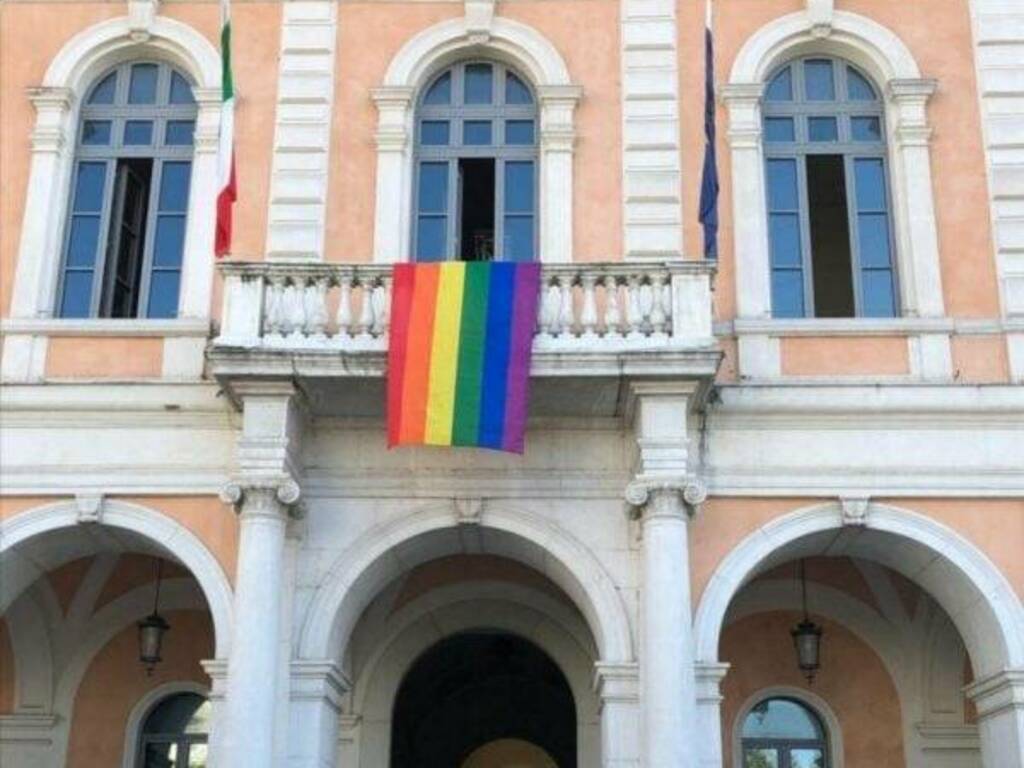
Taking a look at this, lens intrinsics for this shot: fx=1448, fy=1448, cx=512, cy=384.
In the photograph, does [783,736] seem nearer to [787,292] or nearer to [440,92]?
[787,292]

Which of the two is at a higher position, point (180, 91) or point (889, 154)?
point (180, 91)

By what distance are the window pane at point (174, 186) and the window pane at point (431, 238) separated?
242cm

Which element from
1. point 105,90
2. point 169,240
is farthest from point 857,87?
point 105,90

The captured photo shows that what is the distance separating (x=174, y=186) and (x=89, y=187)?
0.86 m

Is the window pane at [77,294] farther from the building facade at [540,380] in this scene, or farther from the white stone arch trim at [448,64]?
the white stone arch trim at [448,64]

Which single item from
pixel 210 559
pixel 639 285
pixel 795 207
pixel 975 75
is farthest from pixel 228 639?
pixel 975 75

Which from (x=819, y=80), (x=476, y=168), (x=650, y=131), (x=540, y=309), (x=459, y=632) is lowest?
(x=459, y=632)

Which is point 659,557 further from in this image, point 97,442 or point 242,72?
A: point 242,72

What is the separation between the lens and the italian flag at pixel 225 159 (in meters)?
13.0

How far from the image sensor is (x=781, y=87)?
48.7ft

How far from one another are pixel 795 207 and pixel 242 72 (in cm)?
577

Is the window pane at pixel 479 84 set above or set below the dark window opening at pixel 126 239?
above

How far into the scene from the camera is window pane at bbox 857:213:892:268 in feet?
46.8

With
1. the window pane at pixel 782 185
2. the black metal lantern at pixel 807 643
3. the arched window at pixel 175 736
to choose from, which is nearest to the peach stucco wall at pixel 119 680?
the arched window at pixel 175 736
